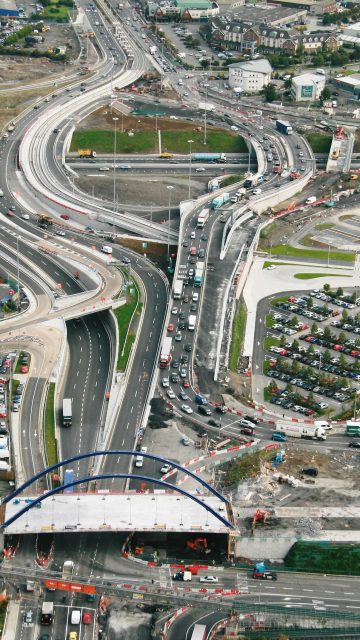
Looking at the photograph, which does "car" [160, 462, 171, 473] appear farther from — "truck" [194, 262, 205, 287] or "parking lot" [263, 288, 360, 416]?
"truck" [194, 262, 205, 287]

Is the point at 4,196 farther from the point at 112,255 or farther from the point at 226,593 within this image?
the point at 226,593

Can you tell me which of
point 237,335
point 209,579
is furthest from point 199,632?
point 237,335

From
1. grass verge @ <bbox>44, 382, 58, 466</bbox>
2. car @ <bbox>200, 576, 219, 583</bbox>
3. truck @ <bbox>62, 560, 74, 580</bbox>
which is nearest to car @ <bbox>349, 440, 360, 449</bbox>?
car @ <bbox>200, 576, 219, 583</bbox>

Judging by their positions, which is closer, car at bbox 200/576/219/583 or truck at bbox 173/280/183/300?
car at bbox 200/576/219/583

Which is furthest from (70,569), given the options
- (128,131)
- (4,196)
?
(128,131)

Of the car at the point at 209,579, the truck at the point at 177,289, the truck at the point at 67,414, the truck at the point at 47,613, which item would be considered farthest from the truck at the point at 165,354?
the truck at the point at 47,613
